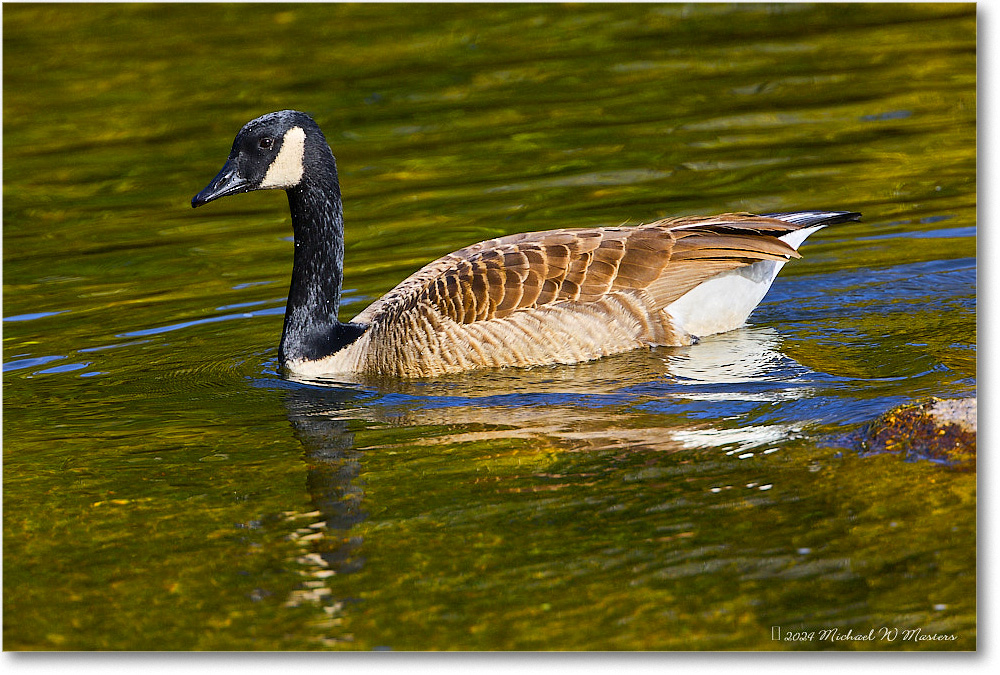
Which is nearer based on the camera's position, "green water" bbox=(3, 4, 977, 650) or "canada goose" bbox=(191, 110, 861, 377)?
"green water" bbox=(3, 4, 977, 650)

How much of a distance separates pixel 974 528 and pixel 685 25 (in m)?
11.9

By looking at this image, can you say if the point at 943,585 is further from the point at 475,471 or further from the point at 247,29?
the point at 247,29

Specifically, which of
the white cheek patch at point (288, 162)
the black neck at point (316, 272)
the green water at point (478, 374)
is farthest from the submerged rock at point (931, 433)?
the white cheek patch at point (288, 162)

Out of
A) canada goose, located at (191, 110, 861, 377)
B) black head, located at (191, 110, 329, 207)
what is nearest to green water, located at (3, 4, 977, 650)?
canada goose, located at (191, 110, 861, 377)

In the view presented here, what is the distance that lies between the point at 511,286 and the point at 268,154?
6.95 ft

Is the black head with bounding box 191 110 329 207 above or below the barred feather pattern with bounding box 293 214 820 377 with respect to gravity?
above

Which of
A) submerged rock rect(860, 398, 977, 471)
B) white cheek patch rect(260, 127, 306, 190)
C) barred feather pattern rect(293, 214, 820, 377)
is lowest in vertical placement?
submerged rock rect(860, 398, 977, 471)

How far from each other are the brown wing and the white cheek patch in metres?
1.28

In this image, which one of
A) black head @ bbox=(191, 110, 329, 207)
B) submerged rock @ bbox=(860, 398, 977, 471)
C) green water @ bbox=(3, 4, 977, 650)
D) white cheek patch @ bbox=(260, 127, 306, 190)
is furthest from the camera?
white cheek patch @ bbox=(260, 127, 306, 190)

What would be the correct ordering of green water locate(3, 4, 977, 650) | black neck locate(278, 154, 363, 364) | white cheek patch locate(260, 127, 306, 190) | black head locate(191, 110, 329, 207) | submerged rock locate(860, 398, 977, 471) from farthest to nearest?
black neck locate(278, 154, 363, 364) < white cheek patch locate(260, 127, 306, 190) < black head locate(191, 110, 329, 207) < submerged rock locate(860, 398, 977, 471) < green water locate(3, 4, 977, 650)

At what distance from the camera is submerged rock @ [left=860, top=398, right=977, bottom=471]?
717cm

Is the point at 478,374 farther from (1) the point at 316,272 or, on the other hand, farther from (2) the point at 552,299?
(1) the point at 316,272

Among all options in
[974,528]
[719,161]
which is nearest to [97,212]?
[719,161]

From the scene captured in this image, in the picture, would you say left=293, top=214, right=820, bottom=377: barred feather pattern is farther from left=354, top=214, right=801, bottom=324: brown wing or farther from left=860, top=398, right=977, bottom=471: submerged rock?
left=860, top=398, right=977, bottom=471: submerged rock
